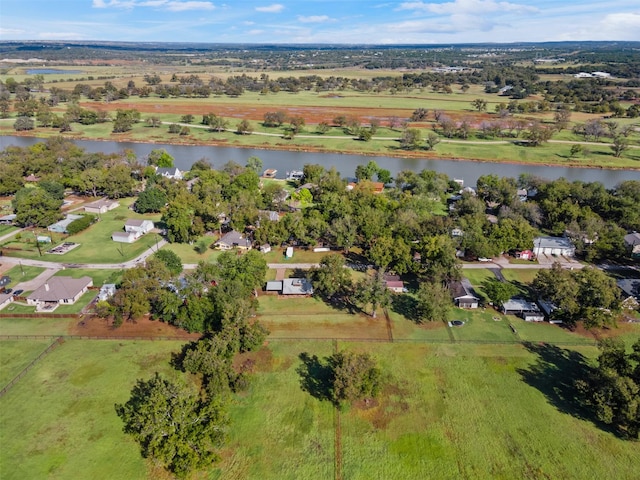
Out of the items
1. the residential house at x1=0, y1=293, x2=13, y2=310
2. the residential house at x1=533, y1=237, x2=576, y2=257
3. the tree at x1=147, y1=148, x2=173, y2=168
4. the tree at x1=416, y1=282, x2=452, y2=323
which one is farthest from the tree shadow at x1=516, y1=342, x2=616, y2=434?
the tree at x1=147, y1=148, x2=173, y2=168

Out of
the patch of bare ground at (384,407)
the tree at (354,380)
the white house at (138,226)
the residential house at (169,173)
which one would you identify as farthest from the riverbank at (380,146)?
the tree at (354,380)

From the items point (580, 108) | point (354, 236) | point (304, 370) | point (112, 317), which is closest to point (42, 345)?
point (112, 317)

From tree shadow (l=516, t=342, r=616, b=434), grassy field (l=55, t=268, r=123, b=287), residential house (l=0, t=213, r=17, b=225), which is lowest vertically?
tree shadow (l=516, t=342, r=616, b=434)

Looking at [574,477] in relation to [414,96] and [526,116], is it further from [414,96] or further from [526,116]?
[414,96]

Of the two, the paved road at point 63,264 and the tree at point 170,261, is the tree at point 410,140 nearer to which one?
the paved road at point 63,264

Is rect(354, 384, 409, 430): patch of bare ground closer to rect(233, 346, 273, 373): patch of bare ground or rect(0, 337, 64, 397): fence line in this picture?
rect(233, 346, 273, 373): patch of bare ground

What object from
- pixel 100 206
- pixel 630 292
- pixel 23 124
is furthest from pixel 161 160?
pixel 630 292
